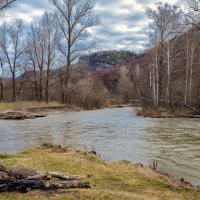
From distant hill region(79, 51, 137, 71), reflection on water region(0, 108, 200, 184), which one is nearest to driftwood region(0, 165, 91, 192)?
reflection on water region(0, 108, 200, 184)

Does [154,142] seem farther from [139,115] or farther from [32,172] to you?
[139,115]

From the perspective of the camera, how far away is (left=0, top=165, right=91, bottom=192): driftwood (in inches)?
284

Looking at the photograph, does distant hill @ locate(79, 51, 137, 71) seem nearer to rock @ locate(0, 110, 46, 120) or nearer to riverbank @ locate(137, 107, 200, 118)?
riverbank @ locate(137, 107, 200, 118)

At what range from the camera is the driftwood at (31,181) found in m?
7.21

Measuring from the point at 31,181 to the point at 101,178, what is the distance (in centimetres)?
210

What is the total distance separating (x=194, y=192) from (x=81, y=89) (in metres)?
41.1

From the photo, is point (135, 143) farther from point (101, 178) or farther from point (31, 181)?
point (31, 181)

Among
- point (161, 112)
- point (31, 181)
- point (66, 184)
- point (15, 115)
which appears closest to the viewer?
point (31, 181)

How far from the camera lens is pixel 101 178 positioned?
29.6 feet

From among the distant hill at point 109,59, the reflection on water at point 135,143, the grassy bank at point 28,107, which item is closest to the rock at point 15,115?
the grassy bank at point 28,107

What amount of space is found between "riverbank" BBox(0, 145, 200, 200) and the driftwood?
0.21 metres

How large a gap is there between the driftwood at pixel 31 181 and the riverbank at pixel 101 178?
207 mm

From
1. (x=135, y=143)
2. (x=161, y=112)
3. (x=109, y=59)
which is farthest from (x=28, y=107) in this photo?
(x=109, y=59)

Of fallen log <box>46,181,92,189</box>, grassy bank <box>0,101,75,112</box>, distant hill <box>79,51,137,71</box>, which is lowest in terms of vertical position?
fallen log <box>46,181,92,189</box>
